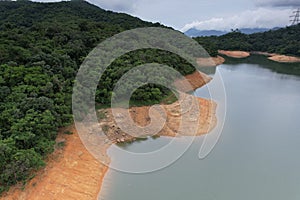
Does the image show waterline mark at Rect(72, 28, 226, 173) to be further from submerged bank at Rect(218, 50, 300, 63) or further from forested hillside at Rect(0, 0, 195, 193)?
submerged bank at Rect(218, 50, 300, 63)

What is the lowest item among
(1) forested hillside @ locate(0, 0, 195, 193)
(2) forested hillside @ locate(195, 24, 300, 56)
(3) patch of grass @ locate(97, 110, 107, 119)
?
(3) patch of grass @ locate(97, 110, 107, 119)

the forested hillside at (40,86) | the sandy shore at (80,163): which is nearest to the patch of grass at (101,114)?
the sandy shore at (80,163)

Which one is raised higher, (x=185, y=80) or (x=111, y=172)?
(x=185, y=80)

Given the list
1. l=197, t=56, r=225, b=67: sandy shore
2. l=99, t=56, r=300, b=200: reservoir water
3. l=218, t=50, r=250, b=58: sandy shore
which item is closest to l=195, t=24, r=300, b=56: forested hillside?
l=218, t=50, r=250, b=58: sandy shore

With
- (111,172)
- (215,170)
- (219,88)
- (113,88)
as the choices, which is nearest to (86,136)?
(111,172)

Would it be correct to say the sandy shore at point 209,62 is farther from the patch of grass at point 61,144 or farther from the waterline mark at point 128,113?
the patch of grass at point 61,144

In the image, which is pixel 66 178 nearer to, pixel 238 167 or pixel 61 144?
pixel 61 144

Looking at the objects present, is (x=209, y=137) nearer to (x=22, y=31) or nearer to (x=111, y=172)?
(x=111, y=172)
